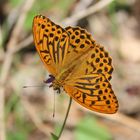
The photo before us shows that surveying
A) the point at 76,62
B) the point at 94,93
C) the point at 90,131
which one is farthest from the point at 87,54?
the point at 90,131

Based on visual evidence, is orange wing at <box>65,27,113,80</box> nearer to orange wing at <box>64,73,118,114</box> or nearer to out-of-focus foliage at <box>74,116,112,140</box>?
orange wing at <box>64,73,118,114</box>

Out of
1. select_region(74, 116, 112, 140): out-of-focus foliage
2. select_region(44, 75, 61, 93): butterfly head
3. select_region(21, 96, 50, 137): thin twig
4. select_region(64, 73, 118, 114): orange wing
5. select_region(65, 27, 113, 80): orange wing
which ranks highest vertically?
select_region(65, 27, 113, 80): orange wing

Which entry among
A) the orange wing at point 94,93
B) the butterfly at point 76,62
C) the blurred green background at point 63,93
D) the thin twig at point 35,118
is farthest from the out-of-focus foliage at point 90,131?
the orange wing at point 94,93

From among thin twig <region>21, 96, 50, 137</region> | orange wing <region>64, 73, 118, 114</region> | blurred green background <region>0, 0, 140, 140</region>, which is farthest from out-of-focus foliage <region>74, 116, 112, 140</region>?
orange wing <region>64, 73, 118, 114</region>

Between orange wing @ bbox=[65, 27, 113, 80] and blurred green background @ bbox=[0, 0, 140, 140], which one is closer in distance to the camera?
orange wing @ bbox=[65, 27, 113, 80]

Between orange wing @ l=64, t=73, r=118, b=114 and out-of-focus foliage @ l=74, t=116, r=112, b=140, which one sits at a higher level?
orange wing @ l=64, t=73, r=118, b=114

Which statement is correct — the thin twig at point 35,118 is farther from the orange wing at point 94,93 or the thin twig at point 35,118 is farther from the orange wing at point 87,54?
the orange wing at point 94,93

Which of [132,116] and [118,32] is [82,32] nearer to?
[132,116]

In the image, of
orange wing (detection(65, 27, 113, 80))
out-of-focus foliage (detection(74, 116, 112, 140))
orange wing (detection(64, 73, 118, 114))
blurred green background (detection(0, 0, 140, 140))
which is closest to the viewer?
orange wing (detection(64, 73, 118, 114))
